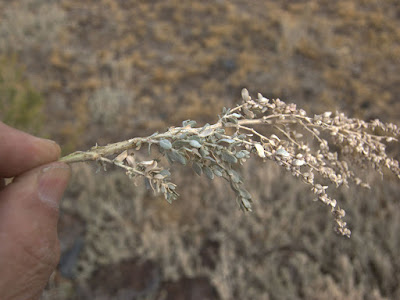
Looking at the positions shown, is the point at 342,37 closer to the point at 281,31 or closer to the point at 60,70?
the point at 281,31

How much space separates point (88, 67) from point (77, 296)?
15.2 ft

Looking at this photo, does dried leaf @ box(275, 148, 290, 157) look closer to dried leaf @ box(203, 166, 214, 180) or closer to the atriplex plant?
the atriplex plant

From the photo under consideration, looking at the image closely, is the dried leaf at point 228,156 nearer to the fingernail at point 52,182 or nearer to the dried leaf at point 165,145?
the dried leaf at point 165,145

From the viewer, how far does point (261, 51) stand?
7.39 meters

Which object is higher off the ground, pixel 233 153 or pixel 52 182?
pixel 233 153

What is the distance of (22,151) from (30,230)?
0.49 m

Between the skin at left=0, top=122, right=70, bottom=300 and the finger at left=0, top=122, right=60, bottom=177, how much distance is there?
0.10m

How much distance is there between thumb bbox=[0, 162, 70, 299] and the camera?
1.63m

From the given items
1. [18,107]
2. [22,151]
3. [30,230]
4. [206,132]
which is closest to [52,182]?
[30,230]

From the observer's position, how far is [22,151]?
6.53ft

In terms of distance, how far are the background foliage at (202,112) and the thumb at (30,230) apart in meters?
1.87

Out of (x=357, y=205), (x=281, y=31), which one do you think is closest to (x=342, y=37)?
(x=281, y=31)

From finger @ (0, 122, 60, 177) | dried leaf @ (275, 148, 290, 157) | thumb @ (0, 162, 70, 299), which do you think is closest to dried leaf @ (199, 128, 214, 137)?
dried leaf @ (275, 148, 290, 157)

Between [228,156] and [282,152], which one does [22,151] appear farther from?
[282,152]
